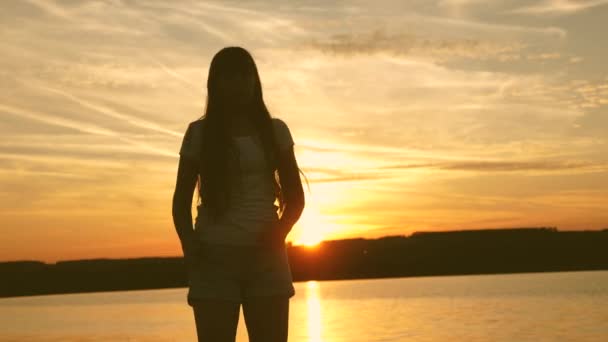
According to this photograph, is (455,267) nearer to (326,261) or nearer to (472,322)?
(326,261)

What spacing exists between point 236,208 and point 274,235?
0.21 metres

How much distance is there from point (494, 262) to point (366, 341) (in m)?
129

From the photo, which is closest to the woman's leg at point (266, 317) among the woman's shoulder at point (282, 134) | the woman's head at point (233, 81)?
the woman's shoulder at point (282, 134)

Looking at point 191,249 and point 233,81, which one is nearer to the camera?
point 191,249

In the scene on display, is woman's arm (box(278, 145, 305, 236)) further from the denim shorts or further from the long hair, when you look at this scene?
the denim shorts

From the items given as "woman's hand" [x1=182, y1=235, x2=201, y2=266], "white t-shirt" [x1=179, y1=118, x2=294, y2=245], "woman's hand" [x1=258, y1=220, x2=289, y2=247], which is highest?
"white t-shirt" [x1=179, y1=118, x2=294, y2=245]

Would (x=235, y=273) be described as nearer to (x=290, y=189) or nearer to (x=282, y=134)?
(x=290, y=189)

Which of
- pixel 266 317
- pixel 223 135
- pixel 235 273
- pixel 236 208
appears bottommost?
pixel 266 317

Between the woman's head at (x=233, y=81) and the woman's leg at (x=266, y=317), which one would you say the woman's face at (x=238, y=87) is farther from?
the woman's leg at (x=266, y=317)

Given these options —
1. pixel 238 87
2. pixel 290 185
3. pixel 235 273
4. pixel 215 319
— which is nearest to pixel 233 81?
pixel 238 87

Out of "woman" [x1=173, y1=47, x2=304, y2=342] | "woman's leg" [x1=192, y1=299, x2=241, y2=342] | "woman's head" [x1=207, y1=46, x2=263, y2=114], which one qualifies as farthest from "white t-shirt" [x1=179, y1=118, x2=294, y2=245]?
"woman's leg" [x1=192, y1=299, x2=241, y2=342]

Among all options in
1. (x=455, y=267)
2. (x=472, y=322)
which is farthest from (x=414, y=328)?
(x=455, y=267)

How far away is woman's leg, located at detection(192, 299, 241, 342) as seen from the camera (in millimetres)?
4340

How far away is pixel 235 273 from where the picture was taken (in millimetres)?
4398
